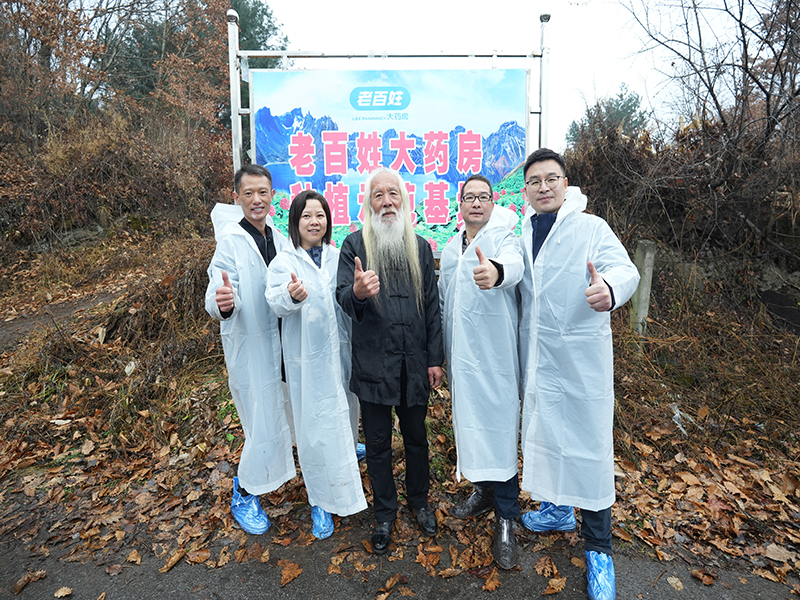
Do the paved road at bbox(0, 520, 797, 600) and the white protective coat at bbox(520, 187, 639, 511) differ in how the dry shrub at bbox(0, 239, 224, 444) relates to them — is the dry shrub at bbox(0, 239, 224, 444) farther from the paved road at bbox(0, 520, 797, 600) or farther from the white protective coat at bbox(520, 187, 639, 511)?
the white protective coat at bbox(520, 187, 639, 511)

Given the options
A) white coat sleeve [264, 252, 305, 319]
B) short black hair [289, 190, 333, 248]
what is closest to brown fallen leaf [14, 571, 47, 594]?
white coat sleeve [264, 252, 305, 319]

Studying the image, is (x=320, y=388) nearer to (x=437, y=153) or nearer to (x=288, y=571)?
(x=288, y=571)

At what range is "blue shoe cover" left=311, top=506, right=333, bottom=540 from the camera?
8.92 ft

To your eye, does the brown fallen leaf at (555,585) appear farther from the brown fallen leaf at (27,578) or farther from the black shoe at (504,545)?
the brown fallen leaf at (27,578)

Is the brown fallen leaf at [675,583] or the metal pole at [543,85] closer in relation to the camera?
the brown fallen leaf at [675,583]

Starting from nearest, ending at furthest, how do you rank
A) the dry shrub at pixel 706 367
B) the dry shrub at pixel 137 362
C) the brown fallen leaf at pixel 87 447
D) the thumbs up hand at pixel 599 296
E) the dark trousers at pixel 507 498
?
the thumbs up hand at pixel 599 296, the dark trousers at pixel 507 498, the brown fallen leaf at pixel 87 447, the dry shrub at pixel 706 367, the dry shrub at pixel 137 362

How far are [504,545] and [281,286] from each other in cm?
189

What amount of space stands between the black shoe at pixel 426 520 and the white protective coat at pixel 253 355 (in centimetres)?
88

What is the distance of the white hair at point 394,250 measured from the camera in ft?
8.38

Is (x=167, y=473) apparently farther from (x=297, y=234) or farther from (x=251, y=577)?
(x=297, y=234)

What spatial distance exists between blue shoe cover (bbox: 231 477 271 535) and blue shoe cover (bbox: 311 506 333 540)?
0.31 metres

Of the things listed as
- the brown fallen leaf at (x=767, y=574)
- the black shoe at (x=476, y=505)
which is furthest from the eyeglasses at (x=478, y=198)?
the brown fallen leaf at (x=767, y=574)

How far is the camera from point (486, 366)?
2.47m

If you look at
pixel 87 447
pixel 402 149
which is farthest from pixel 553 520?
pixel 87 447
